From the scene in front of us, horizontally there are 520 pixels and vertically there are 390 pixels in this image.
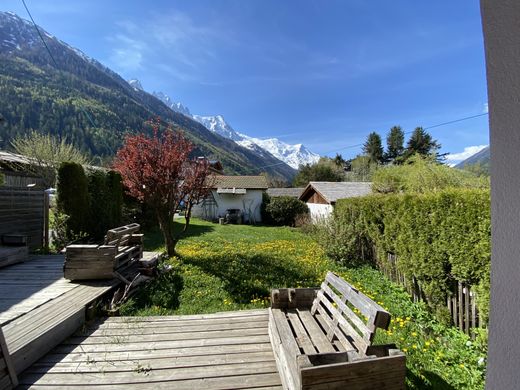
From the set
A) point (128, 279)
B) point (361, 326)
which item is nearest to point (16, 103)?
point (128, 279)

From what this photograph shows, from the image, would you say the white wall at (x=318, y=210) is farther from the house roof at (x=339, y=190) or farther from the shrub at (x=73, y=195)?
the shrub at (x=73, y=195)

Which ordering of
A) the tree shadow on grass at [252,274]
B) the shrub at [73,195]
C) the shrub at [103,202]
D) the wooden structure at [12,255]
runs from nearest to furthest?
1. the tree shadow on grass at [252,274]
2. the wooden structure at [12,255]
3. the shrub at [73,195]
4. the shrub at [103,202]

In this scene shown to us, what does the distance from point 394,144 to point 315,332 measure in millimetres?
53272

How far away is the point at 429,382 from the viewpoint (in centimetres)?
302

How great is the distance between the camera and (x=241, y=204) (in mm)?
25344

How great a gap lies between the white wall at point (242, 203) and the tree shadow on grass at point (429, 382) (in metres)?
21.8

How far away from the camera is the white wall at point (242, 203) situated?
25125mm

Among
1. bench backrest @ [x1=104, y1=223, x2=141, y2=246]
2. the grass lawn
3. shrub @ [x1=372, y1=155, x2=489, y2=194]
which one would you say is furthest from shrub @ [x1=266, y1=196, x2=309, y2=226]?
bench backrest @ [x1=104, y1=223, x2=141, y2=246]

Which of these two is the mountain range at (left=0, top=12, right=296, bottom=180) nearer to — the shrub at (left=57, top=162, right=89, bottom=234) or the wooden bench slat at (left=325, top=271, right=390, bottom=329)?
the shrub at (left=57, top=162, right=89, bottom=234)

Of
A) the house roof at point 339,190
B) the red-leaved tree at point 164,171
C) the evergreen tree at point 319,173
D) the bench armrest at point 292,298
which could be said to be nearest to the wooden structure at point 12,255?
the red-leaved tree at point 164,171

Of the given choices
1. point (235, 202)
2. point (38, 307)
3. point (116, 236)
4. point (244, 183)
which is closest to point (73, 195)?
point (116, 236)

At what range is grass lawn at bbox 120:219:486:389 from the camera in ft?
10.9

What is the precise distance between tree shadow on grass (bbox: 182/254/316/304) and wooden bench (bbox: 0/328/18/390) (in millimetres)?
3380

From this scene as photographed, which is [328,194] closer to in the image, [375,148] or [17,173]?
[17,173]
